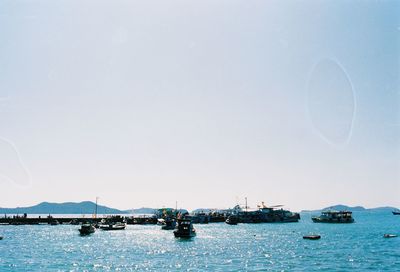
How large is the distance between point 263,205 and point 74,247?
130912 mm

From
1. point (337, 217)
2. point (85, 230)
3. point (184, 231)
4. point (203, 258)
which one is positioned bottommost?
point (203, 258)

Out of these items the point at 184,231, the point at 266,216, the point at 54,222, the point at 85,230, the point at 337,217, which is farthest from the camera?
the point at 266,216

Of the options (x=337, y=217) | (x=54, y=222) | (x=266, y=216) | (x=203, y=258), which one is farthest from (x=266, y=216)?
(x=203, y=258)

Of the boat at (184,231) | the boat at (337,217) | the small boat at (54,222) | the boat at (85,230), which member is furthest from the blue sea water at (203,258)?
the small boat at (54,222)

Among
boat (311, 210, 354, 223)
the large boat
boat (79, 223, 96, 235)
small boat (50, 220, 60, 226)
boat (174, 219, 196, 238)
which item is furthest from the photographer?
the large boat

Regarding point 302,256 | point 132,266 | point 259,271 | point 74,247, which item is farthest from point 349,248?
point 74,247

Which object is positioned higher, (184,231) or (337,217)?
(337,217)

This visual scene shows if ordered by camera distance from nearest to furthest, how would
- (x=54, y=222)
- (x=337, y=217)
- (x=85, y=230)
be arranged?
(x=85, y=230)
(x=337, y=217)
(x=54, y=222)

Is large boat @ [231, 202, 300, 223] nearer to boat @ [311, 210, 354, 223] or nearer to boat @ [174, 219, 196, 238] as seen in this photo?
boat @ [311, 210, 354, 223]

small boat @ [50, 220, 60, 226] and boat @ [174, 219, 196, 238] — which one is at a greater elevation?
small boat @ [50, 220, 60, 226]

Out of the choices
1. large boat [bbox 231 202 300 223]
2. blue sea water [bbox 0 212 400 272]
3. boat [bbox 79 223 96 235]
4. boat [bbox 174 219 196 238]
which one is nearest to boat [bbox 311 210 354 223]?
large boat [bbox 231 202 300 223]

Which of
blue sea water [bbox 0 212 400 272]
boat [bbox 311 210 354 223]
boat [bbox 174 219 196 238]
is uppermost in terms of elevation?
boat [bbox 311 210 354 223]

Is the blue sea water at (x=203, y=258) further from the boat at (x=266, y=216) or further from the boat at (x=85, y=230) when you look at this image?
the boat at (x=266, y=216)

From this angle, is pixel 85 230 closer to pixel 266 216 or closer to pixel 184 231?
pixel 184 231
